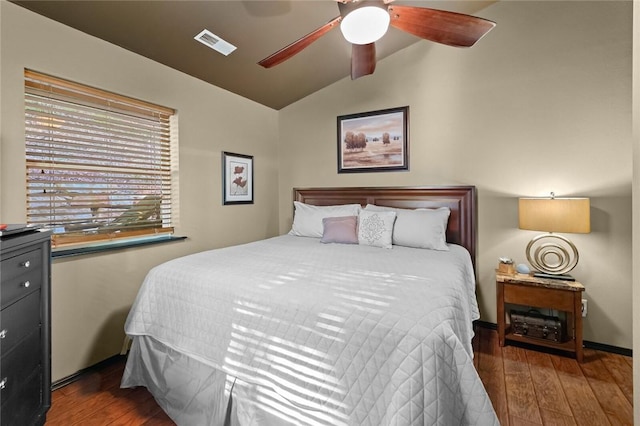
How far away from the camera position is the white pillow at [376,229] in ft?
8.91

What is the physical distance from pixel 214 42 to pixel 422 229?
7.63 feet

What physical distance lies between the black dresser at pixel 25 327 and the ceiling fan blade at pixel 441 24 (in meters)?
2.17

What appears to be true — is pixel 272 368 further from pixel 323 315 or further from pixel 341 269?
pixel 341 269

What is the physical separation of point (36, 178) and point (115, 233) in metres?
0.61

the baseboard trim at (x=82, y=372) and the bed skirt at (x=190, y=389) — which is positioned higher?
the bed skirt at (x=190, y=389)

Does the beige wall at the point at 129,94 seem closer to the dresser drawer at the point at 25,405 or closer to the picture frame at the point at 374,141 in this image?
the dresser drawer at the point at 25,405

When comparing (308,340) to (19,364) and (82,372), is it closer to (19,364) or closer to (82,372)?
(19,364)

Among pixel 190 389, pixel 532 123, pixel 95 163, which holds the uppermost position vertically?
pixel 532 123

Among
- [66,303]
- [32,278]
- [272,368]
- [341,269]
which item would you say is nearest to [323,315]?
[272,368]

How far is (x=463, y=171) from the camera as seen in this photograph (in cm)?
296

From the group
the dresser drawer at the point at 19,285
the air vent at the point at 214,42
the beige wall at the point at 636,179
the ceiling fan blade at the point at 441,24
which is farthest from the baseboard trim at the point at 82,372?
the ceiling fan blade at the point at 441,24

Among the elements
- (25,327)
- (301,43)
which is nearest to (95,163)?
(25,327)

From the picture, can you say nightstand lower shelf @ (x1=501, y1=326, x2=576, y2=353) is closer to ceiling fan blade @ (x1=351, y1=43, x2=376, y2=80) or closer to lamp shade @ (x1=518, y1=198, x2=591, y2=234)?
lamp shade @ (x1=518, y1=198, x2=591, y2=234)

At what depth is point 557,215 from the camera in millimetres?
2285
